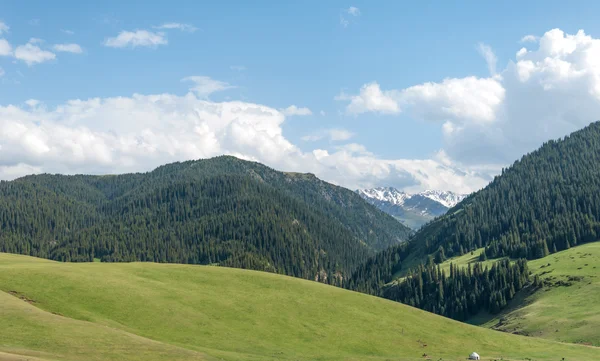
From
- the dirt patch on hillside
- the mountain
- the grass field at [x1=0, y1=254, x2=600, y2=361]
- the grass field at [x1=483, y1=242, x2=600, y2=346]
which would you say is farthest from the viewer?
the mountain

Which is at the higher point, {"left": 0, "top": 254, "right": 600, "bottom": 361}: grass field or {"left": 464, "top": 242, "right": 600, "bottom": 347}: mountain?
{"left": 0, "top": 254, "right": 600, "bottom": 361}: grass field

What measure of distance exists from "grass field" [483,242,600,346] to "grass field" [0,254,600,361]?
117 feet

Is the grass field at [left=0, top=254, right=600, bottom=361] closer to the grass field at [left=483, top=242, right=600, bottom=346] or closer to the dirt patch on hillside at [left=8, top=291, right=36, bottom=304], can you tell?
the dirt patch on hillside at [left=8, top=291, right=36, bottom=304]

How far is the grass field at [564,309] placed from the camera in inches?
4419

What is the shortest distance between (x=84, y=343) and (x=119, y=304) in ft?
68.2

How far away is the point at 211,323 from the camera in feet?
244

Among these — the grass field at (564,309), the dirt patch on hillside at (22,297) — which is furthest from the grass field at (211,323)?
the grass field at (564,309)

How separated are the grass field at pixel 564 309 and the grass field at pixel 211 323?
3565 cm

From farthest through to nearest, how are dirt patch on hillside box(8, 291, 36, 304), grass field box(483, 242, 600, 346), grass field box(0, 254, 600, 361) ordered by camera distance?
grass field box(483, 242, 600, 346)
dirt patch on hillside box(8, 291, 36, 304)
grass field box(0, 254, 600, 361)

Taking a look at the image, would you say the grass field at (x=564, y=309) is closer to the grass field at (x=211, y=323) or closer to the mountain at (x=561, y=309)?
the mountain at (x=561, y=309)

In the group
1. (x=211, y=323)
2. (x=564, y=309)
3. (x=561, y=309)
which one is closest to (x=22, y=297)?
(x=211, y=323)

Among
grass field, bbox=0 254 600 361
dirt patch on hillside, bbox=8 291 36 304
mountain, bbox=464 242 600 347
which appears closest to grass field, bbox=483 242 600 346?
mountain, bbox=464 242 600 347

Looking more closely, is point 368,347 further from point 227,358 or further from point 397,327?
point 227,358

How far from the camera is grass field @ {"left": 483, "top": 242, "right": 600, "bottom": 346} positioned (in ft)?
368
